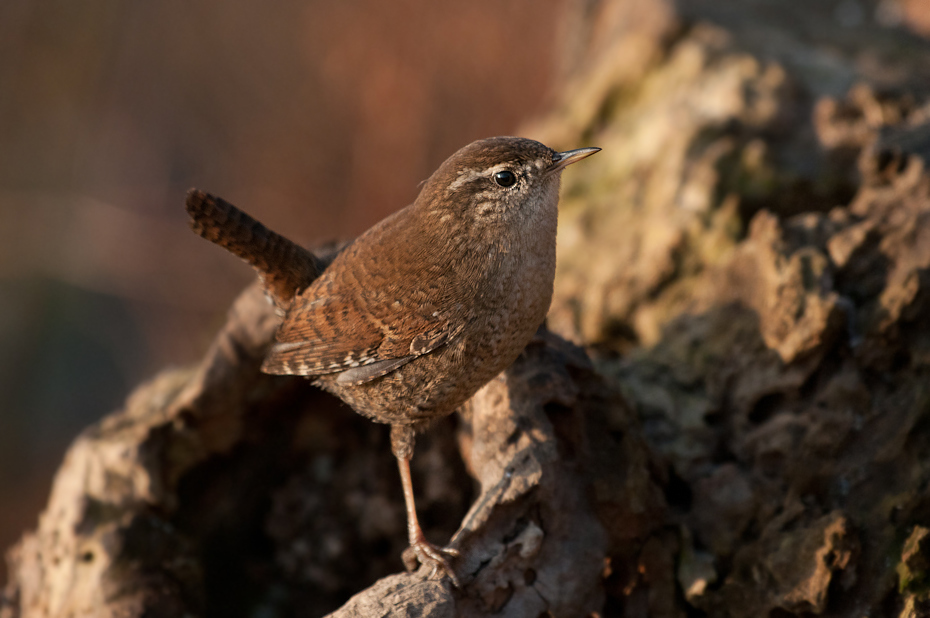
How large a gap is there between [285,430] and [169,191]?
22.2 feet

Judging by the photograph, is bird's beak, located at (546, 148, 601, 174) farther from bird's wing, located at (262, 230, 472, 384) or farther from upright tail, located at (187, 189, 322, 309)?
upright tail, located at (187, 189, 322, 309)

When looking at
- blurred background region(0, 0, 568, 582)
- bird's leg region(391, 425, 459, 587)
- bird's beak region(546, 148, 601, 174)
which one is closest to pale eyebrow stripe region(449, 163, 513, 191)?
bird's beak region(546, 148, 601, 174)

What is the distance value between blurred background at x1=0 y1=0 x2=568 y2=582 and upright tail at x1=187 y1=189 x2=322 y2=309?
5.74 m

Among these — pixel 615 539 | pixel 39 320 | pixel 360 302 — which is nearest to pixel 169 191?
pixel 39 320

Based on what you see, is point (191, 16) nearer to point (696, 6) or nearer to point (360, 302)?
point (696, 6)

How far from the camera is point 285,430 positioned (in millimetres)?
3939

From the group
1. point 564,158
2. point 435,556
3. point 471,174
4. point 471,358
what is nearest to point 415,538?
point 435,556

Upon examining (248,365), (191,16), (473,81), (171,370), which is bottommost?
(248,365)

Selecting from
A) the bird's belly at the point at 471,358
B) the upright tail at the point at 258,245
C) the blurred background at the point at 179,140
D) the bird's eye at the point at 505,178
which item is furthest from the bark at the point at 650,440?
the blurred background at the point at 179,140

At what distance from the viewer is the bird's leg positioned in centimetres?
255

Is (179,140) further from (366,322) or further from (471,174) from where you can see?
(471,174)

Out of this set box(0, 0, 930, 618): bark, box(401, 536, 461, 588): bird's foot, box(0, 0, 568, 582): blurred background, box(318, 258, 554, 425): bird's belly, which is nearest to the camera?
box(401, 536, 461, 588): bird's foot

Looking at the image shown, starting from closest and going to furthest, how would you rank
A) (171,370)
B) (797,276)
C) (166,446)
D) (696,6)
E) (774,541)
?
(774,541) → (797,276) → (166,446) → (171,370) → (696,6)

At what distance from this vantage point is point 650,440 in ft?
11.2
